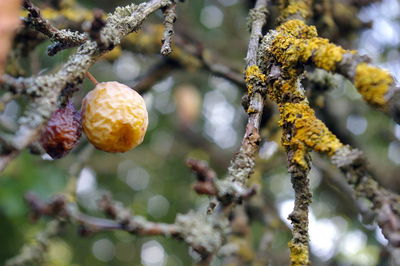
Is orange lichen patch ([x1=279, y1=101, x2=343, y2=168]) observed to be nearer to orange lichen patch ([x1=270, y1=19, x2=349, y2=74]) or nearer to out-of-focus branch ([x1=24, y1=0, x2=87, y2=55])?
orange lichen patch ([x1=270, y1=19, x2=349, y2=74])

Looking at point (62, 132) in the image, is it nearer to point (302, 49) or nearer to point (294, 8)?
point (302, 49)

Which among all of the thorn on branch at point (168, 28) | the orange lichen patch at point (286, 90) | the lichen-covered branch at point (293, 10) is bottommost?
the thorn on branch at point (168, 28)

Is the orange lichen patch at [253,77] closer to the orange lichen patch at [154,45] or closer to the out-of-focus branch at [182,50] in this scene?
the out-of-focus branch at [182,50]

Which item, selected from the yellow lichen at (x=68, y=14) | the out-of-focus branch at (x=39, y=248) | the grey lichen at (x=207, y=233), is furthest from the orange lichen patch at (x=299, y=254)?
the yellow lichen at (x=68, y=14)

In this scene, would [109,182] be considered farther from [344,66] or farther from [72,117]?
[344,66]

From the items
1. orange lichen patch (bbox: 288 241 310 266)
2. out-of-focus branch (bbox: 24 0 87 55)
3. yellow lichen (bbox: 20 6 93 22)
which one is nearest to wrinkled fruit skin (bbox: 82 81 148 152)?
out-of-focus branch (bbox: 24 0 87 55)

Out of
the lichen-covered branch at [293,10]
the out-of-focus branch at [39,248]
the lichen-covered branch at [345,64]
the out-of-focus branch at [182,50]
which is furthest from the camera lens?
the out-of-focus branch at [182,50]
